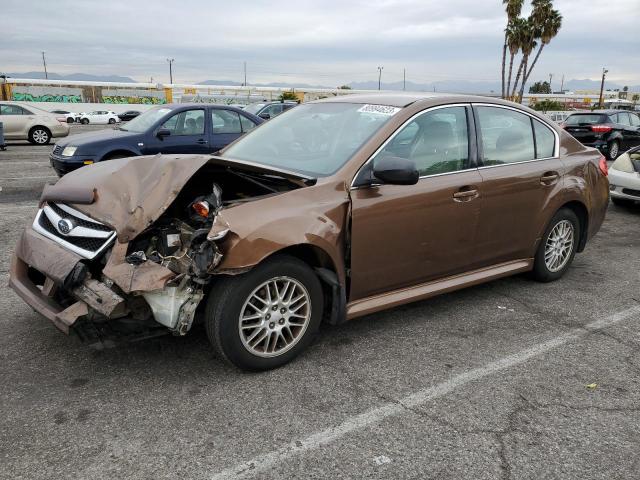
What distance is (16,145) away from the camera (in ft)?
62.4

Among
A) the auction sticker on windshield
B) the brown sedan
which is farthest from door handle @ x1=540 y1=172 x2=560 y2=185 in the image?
the auction sticker on windshield

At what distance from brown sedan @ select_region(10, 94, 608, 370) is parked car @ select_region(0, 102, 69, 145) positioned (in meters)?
17.0

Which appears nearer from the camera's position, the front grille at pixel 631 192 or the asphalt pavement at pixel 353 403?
the asphalt pavement at pixel 353 403

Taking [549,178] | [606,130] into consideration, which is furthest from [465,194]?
[606,130]

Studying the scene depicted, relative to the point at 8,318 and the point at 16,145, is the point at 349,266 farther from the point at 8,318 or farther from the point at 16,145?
the point at 16,145

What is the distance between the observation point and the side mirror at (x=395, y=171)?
11.3ft

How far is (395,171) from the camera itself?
3.45m

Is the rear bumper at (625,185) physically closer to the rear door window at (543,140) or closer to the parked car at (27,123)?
the rear door window at (543,140)

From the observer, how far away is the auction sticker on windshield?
155 inches

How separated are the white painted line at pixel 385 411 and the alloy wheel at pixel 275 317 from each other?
2.35ft

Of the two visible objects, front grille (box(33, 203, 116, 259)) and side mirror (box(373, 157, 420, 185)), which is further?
side mirror (box(373, 157, 420, 185))

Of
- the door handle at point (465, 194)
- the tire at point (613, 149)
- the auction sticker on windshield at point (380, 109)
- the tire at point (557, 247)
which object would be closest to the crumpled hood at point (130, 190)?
the auction sticker on windshield at point (380, 109)

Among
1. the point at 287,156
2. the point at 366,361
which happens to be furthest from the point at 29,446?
the point at 287,156

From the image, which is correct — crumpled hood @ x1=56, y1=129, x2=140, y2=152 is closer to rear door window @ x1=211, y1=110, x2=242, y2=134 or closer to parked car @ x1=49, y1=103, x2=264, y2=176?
parked car @ x1=49, y1=103, x2=264, y2=176
